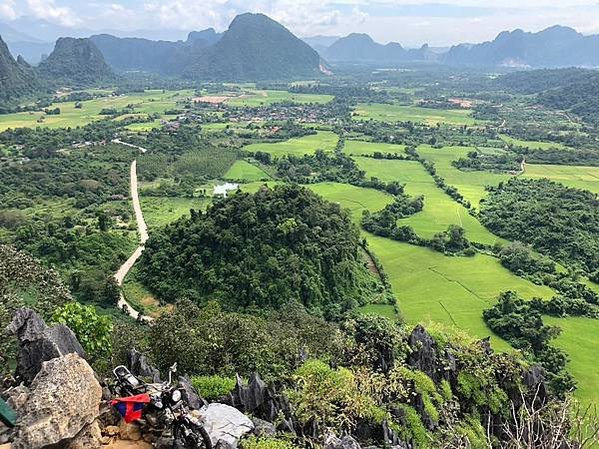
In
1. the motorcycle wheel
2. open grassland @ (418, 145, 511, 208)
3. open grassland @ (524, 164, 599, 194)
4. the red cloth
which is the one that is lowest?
open grassland @ (524, 164, 599, 194)

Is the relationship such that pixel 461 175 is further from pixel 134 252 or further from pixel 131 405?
pixel 131 405

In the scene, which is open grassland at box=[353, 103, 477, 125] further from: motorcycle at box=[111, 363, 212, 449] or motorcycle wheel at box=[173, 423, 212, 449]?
motorcycle wheel at box=[173, 423, 212, 449]

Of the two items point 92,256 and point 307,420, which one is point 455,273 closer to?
point 92,256

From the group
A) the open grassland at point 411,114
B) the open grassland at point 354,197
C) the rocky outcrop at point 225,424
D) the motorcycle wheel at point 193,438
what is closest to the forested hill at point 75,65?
the open grassland at point 411,114

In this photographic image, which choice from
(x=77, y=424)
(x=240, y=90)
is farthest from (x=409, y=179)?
Answer: (x=240, y=90)

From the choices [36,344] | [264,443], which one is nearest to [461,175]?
[264,443]

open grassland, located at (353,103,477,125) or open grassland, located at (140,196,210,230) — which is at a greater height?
open grassland, located at (353,103,477,125)

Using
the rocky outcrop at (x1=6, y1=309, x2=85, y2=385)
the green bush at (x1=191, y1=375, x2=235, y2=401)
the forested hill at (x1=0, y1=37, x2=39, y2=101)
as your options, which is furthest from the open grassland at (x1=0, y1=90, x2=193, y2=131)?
Answer: the green bush at (x1=191, y1=375, x2=235, y2=401)
